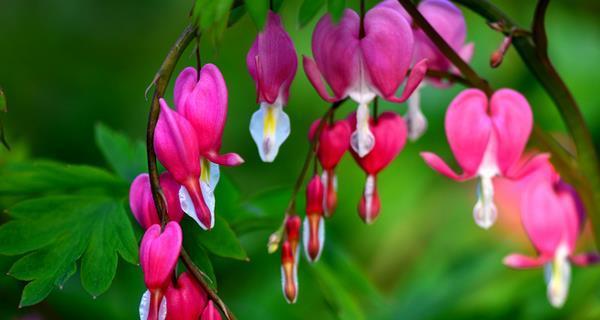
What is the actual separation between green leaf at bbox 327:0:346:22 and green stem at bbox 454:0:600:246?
1.11 feet

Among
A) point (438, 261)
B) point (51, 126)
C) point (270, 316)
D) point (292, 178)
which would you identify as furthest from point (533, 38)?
point (51, 126)

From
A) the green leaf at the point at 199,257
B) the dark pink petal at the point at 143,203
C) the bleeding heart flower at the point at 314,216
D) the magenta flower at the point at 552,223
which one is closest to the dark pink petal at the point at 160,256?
the dark pink petal at the point at 143,203

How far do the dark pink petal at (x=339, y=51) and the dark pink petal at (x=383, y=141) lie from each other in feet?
0.32

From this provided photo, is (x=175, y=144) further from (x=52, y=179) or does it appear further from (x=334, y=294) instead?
(x=334, y=294)

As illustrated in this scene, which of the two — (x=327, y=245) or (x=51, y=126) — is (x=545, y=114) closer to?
(x=327, y=245)

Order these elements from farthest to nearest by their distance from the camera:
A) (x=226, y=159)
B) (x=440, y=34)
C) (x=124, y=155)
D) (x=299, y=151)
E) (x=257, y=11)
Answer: (x=299, y=151)
(x=124, y=155)
(x=440, y=34)
(x=226, y=159)
(x=257, y=11)

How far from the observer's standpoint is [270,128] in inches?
54.5

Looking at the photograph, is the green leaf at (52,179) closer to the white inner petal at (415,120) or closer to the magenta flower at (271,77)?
the magenta flower at (271,77)

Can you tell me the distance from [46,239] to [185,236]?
0.74 ft

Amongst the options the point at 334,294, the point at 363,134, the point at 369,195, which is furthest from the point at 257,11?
the point at 334,294

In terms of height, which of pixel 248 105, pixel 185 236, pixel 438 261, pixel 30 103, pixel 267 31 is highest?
pixel 267 31

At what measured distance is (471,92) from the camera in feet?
5.03

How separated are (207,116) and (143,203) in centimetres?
16

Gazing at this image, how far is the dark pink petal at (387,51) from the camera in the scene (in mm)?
1400
